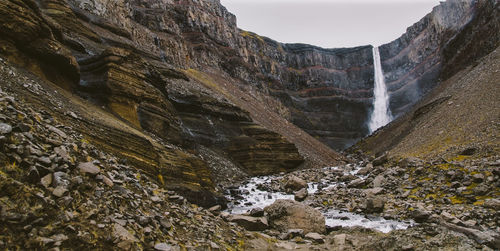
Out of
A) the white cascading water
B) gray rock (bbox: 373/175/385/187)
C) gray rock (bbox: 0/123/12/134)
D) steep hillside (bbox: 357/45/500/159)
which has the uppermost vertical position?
the white cascading water

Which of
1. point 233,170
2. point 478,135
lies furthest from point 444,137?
point 233,170

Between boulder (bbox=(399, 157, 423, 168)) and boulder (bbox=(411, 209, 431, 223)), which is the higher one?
boulder (bbox=(399, 157, 423, 168))

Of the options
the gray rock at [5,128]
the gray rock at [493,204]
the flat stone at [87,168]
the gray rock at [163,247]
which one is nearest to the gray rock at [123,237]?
the gray rock at [163,247]

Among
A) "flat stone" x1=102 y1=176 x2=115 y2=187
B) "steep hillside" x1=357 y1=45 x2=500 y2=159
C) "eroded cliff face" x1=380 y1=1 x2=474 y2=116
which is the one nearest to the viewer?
"flat stone" x1=102 y1=176 x2=115 y2=187

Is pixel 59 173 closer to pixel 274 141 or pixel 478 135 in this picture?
pixel 478 135

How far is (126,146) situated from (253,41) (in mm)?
84165

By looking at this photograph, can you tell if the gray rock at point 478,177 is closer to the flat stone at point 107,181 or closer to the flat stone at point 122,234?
the flat stone at point 122,234

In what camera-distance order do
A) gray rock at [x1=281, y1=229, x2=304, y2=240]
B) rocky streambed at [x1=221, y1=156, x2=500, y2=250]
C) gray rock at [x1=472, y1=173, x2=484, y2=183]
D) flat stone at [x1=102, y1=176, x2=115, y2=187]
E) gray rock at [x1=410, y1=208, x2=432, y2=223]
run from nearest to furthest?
1. flat stone at [x1=102, y1=176, x2=115, y2=187]
2. rocky streambed at [x1=221, y1=156, x2=500, y2=250]
3. gray rock at [x1=281, y1=229, x2=304, y2=240]
4. gray rock at [x1=410, y1=208, x2=432, y2=223]
5. gray rock at [x1=472, y1=173, x2=484, y2=183]

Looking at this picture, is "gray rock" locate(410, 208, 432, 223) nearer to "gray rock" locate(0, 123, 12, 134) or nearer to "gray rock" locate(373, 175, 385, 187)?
"gray rock" locate(373, 175, 385, 187)

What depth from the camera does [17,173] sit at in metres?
4.22

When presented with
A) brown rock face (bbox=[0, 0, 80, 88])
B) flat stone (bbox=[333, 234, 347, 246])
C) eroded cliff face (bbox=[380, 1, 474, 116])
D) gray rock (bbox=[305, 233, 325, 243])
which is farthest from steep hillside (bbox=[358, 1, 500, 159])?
brown rock face (bbox=[0, 0, 80, 88])

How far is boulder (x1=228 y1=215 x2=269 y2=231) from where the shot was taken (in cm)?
1034

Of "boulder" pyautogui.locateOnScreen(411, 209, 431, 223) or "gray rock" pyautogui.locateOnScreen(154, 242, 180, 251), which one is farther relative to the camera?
"boulder" pyautogui.locateOnScreen(411, 209, 431, 223)

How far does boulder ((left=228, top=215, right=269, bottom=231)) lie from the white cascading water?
256 ft
